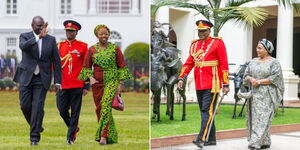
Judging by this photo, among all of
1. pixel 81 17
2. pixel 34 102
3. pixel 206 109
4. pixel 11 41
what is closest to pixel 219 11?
pixel 206 109

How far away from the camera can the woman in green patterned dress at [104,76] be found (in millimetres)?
6590

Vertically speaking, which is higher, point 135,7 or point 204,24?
point 135,7

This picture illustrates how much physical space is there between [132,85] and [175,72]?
47.3ft

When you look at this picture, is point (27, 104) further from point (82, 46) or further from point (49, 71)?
point (82, 46)

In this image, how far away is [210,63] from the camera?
6.39 metres

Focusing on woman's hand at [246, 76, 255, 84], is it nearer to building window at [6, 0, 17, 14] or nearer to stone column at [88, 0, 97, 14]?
building window at [6, 0, 17, 14]

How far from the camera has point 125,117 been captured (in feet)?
36.3

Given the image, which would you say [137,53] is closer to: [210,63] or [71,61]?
[71,61]

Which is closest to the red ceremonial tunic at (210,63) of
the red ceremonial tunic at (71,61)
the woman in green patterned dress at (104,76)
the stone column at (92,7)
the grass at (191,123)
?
the woman in green patterned dress at (104,76)

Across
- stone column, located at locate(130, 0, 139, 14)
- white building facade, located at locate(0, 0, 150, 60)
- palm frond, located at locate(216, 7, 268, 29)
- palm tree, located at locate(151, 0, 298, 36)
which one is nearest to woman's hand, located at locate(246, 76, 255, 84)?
palm tree, located at locate(151, 0, 298, 36)

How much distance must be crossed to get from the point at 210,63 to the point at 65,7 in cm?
3293

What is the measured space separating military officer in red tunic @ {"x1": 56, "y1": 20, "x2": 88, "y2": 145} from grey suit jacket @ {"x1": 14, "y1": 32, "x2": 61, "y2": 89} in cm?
33

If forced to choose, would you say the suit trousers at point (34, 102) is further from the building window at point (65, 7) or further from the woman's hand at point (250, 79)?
the building window at point (65, 7)

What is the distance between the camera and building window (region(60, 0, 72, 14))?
37.6 m
